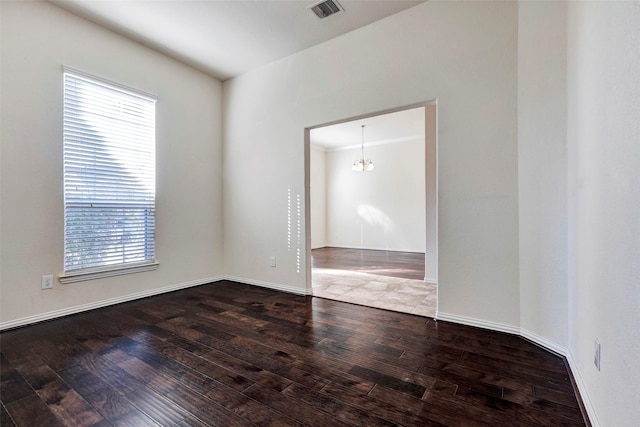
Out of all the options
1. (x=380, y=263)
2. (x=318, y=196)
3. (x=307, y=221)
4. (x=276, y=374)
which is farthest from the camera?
(x=318, y=196)

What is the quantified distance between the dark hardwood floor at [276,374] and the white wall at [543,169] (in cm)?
31

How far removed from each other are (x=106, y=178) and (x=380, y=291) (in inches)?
135

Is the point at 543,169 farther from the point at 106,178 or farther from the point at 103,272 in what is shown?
the point at 103,272

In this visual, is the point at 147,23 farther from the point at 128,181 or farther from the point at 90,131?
the point at 128,181

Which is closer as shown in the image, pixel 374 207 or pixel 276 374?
pixel 276 374

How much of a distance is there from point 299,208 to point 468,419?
8.51 feet

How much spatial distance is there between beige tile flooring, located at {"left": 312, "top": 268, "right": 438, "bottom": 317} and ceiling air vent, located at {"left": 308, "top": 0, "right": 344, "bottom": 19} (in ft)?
9.97

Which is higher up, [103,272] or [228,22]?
[228,22]

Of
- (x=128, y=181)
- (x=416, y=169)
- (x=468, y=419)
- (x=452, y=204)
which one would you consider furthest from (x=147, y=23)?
(x=416, y=169)

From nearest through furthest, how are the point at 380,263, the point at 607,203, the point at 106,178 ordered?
1. the point at 607,203
2. the point at 106,178
3. the point at 380,263

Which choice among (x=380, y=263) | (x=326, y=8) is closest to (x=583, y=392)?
(x=326, y=8)

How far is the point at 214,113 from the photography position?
417 cm

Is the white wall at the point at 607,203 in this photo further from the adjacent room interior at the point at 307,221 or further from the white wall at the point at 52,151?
the white wall at the point at 52,151

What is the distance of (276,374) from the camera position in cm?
172
